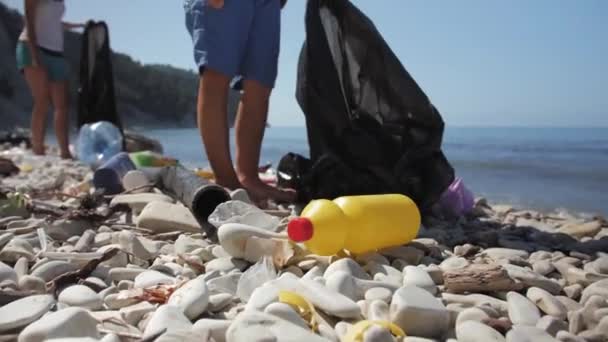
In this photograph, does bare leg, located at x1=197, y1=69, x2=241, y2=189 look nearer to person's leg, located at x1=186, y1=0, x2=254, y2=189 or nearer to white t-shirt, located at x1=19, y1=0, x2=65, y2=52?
person's leg, located at x1=186, y1=0, x2=254, y2=189

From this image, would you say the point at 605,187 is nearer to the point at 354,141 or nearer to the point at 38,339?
the point at 354,141

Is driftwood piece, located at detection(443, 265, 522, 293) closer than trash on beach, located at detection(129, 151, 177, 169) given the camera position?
Yes

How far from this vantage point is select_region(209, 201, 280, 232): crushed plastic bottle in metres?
1.67

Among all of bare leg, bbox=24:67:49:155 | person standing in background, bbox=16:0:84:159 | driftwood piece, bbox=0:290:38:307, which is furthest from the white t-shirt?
driftwood piece, bbox=0:290:38:307

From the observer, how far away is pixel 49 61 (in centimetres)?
501

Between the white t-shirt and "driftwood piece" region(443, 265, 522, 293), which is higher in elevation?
the white t-shirt

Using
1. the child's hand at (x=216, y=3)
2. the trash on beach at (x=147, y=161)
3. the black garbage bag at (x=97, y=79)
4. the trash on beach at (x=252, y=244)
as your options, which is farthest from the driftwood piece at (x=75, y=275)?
the black garbage bag at (x=97, y=79)

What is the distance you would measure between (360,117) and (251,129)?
727 mm

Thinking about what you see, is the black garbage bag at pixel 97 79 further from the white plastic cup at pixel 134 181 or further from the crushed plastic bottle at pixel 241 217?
the crushed plastic bottle at pixel 241 217

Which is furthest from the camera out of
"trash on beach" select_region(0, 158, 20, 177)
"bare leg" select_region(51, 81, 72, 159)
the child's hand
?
"bare leg" select_region(51, 81, 72, 159)

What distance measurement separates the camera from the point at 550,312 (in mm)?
1209

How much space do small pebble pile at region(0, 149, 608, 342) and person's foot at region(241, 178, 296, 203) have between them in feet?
2.24

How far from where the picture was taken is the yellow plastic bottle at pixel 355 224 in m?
1.46

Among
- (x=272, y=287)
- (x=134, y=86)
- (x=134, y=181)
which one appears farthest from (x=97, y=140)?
(x=134, y=86)
